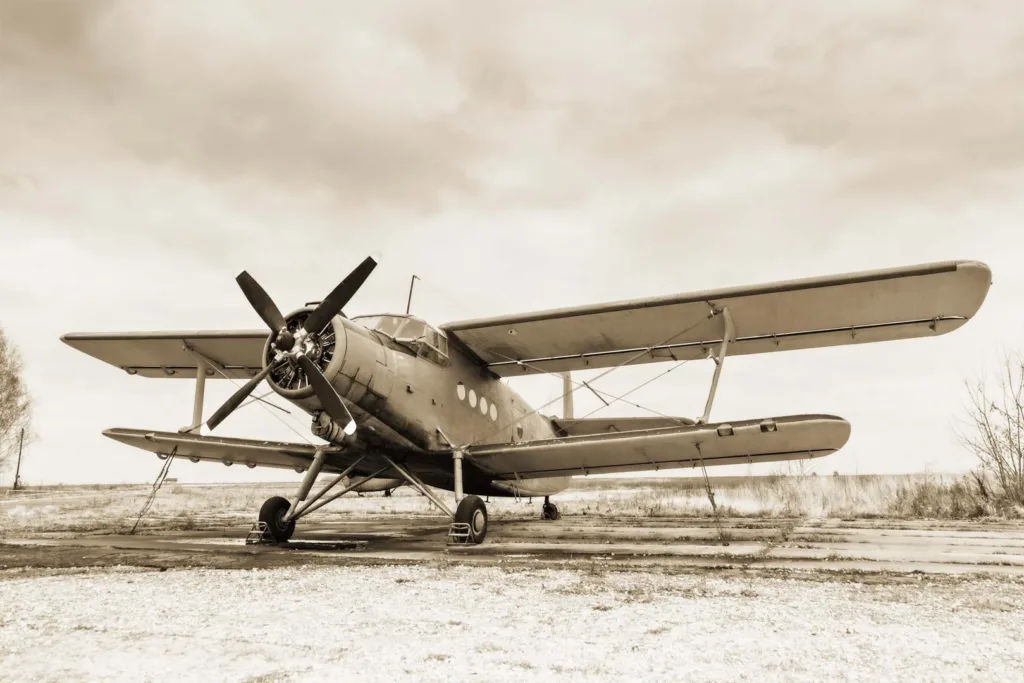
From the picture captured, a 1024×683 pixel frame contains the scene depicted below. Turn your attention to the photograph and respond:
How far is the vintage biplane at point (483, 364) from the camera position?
867 cm

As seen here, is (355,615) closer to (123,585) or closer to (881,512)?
(123,585)

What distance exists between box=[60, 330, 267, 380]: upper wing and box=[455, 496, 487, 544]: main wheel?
517 cm

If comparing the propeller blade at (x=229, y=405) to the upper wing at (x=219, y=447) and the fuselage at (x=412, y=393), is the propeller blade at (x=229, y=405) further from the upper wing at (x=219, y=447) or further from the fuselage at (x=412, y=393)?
the upper wing at (x=219, y=447)

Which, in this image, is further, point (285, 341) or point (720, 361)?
point (720, 361)

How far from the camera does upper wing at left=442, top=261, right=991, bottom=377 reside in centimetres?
871

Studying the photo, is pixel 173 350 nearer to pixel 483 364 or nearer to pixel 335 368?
pixel 335 368

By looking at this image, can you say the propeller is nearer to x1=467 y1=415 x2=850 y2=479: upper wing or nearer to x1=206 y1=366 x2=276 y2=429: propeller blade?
Result: x1=206 y1=366 x2=276 y2=429: propeller blade

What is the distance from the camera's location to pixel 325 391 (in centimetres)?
824

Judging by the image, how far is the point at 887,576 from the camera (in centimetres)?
605

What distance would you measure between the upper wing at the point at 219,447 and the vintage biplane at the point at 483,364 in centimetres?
4

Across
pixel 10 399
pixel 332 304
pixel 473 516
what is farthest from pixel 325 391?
pixel 10 399

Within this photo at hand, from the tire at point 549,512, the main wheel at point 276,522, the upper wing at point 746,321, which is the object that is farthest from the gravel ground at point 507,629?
the tire at point 549,512

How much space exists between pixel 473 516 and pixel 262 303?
450 cm

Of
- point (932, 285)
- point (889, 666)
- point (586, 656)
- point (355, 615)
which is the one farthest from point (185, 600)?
point (932, 285)
